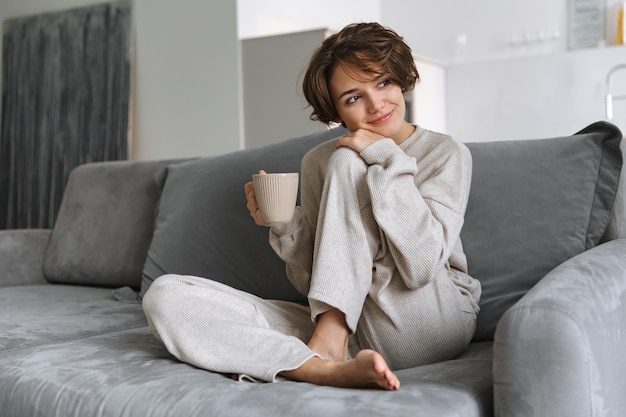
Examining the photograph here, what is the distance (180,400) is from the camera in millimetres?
1216

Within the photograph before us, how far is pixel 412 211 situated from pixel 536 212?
0.43 m

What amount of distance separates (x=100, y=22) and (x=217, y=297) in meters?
4.03

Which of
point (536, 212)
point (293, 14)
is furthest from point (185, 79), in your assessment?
point (536, 212)

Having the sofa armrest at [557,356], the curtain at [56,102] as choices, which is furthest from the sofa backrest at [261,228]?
the curtain at [56,102]

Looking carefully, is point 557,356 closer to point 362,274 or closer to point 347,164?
point 362,274

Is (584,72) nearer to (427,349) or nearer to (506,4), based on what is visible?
(506,4)

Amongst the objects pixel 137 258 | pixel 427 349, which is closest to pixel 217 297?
pixel 427 349

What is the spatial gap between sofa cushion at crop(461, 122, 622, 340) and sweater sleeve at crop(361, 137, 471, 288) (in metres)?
0.25

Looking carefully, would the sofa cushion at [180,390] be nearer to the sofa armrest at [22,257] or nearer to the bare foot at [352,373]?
the bare foot at [352,373]

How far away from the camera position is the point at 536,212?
170 centimetres

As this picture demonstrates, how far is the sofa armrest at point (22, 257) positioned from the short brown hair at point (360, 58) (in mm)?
1527

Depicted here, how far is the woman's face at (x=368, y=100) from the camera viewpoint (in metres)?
1.60

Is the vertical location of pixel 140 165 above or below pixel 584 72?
below

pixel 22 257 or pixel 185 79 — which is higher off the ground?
pixel 185 79
